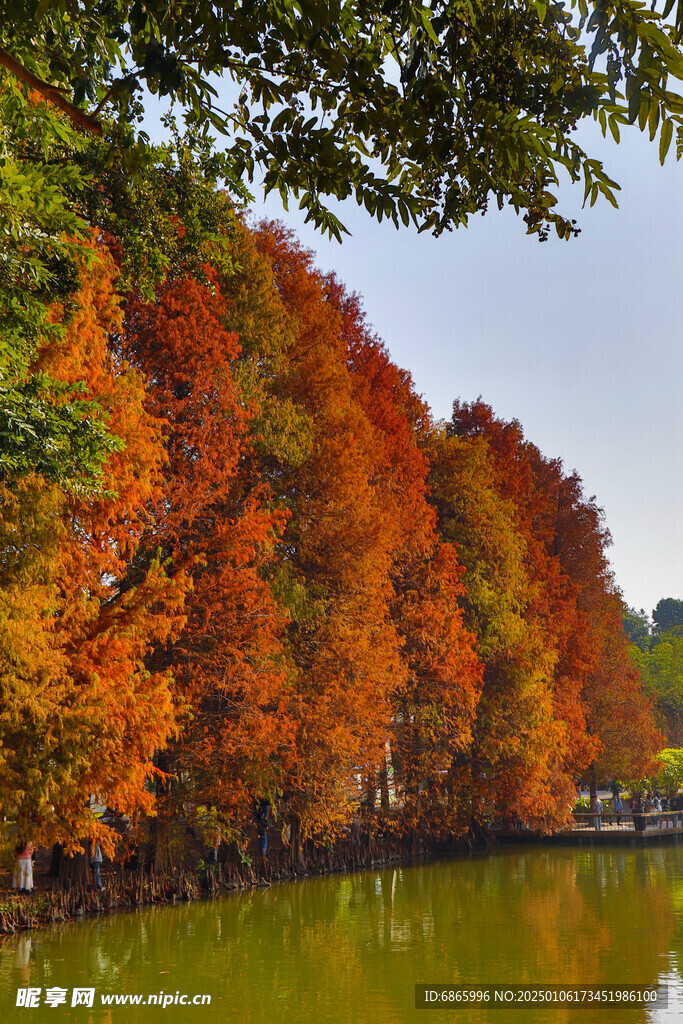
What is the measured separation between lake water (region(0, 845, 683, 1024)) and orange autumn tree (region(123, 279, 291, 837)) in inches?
108

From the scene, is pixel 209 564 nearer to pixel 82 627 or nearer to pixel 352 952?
pixel 82 627

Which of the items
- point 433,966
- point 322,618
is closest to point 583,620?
point 322,618

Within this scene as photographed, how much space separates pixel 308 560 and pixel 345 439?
309cm

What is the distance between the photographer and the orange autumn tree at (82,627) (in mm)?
15164

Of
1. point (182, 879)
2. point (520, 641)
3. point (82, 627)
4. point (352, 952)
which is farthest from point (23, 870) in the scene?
point (520, 641)

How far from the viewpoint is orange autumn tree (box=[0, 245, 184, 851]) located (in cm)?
1516

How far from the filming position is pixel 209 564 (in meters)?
20.9

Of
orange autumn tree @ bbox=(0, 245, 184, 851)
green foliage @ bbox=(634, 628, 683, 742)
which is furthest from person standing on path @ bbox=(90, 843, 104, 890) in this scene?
green foliage @ bbox=(634, 628, 683, 742)

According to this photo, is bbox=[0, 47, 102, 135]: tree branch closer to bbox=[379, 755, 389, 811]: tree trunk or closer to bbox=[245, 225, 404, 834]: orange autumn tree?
bbox=[245, 225, 404, 834]: orange autumn tree

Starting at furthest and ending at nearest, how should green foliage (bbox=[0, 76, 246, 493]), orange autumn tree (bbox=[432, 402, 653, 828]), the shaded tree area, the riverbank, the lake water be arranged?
the shaded tree area → orange autumn tree (bbox=[432, 402, 653, 828]) → the riverbank → the lake water → green foliage (bbox=[0, 76, 246, 493])

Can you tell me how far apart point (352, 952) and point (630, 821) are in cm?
2805

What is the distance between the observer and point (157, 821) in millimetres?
20547

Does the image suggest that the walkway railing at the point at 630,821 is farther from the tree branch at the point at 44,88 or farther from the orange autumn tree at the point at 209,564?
the tree branch at the point at 44,88

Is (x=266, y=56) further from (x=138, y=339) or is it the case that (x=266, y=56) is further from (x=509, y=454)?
(x=509, y=454)
